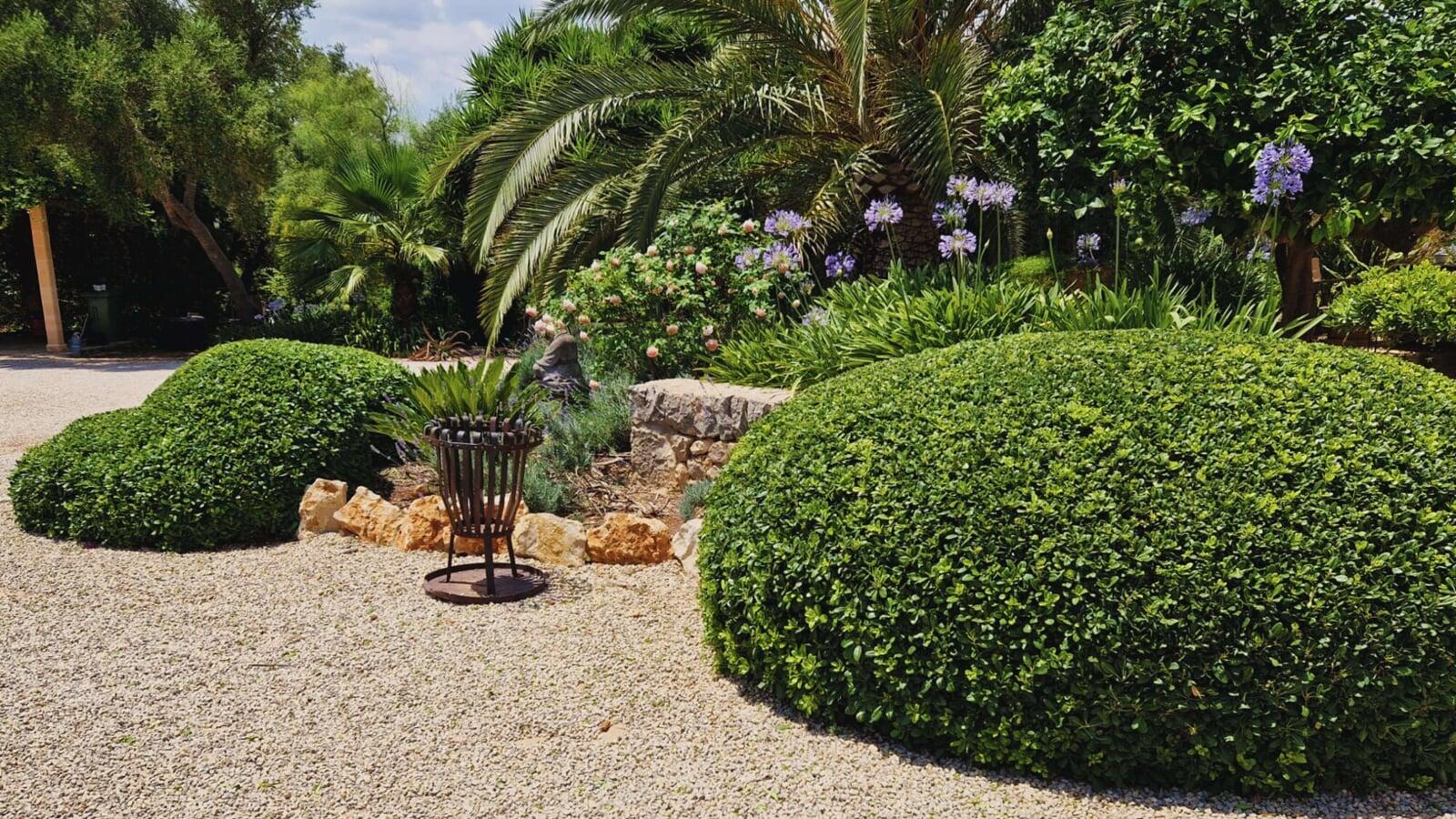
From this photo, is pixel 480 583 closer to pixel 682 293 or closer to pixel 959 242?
pixel 682 293

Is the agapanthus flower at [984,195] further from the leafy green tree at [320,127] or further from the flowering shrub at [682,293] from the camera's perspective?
the leafy green tree at [320,127]

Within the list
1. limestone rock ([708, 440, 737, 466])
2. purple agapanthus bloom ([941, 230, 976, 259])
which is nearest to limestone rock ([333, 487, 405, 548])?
limestone rock ([708, 440, 737, 466])

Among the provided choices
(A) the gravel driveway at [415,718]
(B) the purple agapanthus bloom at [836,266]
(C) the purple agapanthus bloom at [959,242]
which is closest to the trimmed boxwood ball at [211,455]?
(A) the gravel driveway at [415,718]

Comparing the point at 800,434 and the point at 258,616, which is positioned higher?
the point at 800,434

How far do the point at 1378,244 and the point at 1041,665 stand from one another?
31.6 ft

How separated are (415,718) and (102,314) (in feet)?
57.6

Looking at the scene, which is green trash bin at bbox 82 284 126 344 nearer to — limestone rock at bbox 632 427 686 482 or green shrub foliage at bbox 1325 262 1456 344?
limestone rock at bbox 632 427 686 482

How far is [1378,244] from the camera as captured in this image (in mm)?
10141

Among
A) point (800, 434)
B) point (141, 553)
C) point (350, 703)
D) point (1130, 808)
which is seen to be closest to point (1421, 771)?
point (1130, 808)

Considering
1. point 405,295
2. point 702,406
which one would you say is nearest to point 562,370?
point 702,406

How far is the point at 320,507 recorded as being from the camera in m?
5.41

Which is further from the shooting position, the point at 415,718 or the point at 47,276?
the point at 47,276

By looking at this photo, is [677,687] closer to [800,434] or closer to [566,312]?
[800,434]

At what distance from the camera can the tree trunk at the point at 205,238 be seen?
15859 millimetres
